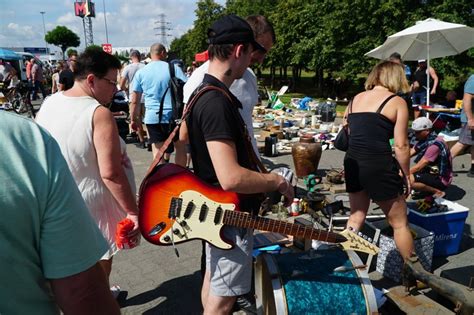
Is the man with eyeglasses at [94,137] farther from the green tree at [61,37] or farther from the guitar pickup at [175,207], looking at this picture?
the green tree at [61,37]

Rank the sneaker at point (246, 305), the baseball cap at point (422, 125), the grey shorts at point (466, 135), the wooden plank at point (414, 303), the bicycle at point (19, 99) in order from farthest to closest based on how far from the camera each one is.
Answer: the bicycle at point (19, 99) < the grey shorts at point (466, 135) < the baseball cap at point (422, 125) < the sneaker at point (246, 305) < the wooden plank at point (414, 303)

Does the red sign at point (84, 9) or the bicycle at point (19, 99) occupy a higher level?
the red sign at point (84, 9)

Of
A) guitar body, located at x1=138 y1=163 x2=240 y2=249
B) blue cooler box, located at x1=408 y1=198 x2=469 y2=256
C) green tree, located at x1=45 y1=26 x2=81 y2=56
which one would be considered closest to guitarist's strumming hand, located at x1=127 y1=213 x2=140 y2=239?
guitar body, located at x1=138 y1=163 x2=240 y2=249

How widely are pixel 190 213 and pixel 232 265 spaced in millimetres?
367

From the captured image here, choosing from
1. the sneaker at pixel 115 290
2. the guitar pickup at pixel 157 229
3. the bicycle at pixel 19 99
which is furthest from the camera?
the bicycle at pixel 19 99

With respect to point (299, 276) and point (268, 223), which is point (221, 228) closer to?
point (268, 223)

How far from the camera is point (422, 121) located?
17.3 feet

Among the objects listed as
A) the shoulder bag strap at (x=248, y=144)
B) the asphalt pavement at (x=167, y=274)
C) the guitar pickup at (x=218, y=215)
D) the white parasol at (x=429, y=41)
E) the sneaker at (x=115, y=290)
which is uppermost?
the white parasol at (x=429, y=41)

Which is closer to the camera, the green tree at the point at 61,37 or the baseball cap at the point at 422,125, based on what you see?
the baseball cap at the point at 422,125

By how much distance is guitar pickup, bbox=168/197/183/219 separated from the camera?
7.05 ft

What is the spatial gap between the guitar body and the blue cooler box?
8.36 feet

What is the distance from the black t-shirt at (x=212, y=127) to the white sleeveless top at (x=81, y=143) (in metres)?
0.62

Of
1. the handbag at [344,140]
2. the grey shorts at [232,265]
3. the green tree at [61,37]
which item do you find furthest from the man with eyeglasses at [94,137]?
the green tree at [61,37]

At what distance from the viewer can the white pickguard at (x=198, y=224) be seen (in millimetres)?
2078
